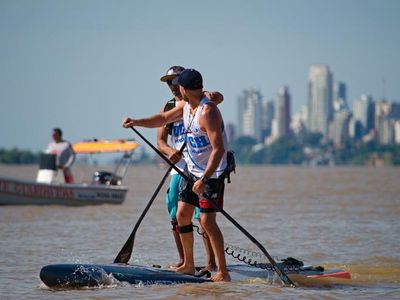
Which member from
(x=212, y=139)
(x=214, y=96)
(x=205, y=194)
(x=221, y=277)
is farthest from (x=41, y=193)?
(x=212, y=139)

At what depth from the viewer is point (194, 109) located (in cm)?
1021

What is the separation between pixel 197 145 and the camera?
403 inches

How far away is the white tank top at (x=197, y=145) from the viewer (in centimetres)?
1016

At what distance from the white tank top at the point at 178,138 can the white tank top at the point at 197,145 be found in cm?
42

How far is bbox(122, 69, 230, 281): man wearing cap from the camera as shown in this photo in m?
9.99

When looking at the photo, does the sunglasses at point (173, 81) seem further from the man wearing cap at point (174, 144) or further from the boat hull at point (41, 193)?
the boat hull at point (41, 193)

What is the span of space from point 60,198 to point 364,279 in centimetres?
1297

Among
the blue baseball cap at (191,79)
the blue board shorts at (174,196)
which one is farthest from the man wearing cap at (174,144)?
the blue baseball cap at (191,79)

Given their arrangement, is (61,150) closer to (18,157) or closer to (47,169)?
(47,169)

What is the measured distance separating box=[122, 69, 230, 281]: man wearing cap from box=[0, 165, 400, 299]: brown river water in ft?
1.63

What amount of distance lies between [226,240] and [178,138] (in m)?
5.55

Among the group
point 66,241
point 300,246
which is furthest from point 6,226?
point 300,246

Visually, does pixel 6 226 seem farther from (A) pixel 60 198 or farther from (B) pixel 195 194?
(B) pixel 195 194

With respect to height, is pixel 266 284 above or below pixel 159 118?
below
